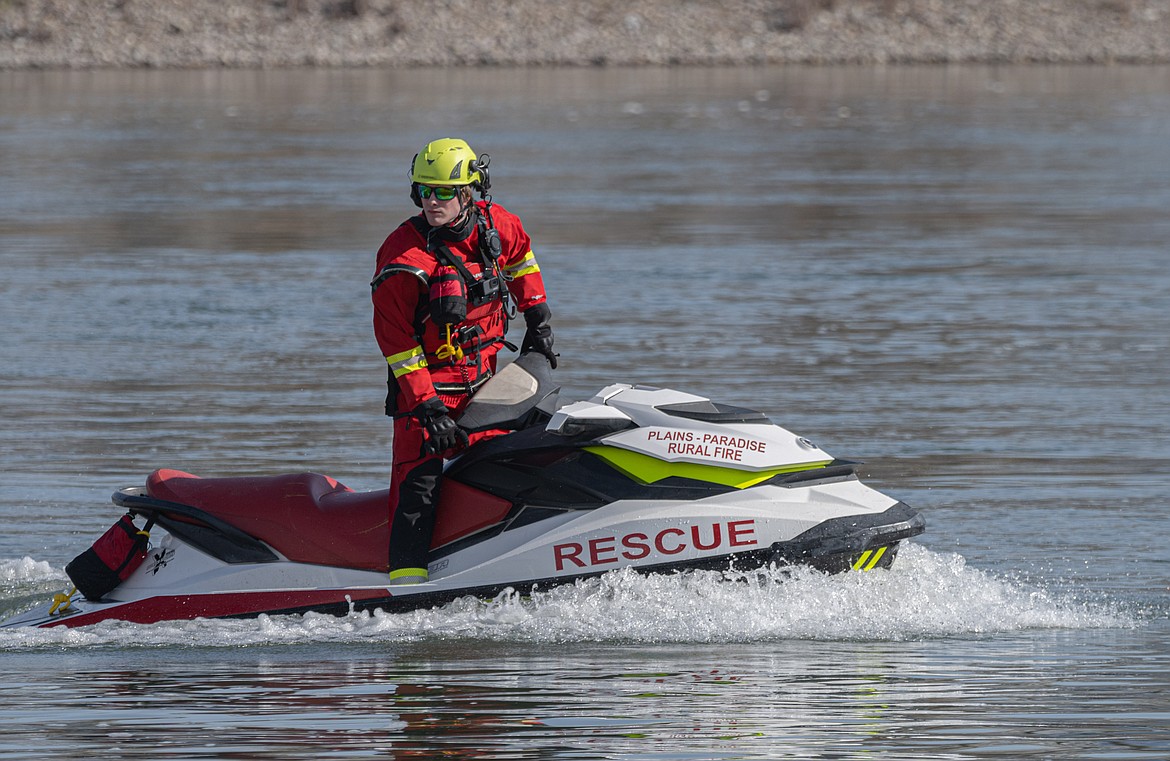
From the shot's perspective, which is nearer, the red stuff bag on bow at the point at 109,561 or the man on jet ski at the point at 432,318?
the man on jet ski at the point at 432,318

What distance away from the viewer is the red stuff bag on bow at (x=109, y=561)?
7.45 metres

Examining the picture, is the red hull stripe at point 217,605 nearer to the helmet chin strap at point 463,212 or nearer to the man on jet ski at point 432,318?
the man on jet ski at point 432,318

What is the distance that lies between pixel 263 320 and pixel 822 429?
5457 mm

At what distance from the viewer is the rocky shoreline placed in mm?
44906

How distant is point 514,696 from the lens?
6.31 meters

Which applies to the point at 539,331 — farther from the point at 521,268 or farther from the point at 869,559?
the point at 869,559

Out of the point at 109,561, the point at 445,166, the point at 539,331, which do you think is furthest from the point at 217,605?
the point at 445,166

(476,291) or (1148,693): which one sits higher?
(476,291)

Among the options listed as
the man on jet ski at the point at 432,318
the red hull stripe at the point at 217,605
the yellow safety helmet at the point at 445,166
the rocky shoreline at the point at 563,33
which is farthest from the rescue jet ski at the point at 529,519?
the rocky shoreline at the point at 563,33

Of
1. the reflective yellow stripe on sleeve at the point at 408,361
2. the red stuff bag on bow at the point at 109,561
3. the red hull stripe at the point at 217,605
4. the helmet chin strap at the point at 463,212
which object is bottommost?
the red hull stripe at the point at 217,605

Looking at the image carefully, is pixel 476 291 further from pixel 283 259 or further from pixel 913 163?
pixel 913 163

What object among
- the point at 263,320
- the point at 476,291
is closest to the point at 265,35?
the point at 263,320

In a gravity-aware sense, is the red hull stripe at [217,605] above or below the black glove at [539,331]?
below

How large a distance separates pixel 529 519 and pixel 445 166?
1.29 meters
